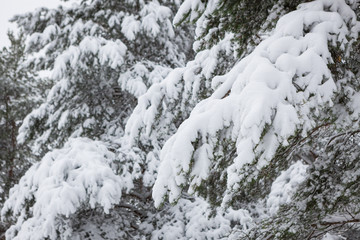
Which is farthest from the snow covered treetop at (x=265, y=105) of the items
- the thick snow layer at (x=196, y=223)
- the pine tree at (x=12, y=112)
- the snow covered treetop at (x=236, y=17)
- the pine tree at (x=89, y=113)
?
the pine tree at (x=12, y=112)

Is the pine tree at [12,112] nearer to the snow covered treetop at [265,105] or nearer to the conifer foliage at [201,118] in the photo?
the conifer foliage at [201,118]

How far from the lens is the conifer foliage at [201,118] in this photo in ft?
6.77

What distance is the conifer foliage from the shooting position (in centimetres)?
206

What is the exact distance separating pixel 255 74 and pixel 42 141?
709 cm

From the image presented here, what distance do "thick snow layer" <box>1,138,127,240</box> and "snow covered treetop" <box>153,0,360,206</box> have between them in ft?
10.3

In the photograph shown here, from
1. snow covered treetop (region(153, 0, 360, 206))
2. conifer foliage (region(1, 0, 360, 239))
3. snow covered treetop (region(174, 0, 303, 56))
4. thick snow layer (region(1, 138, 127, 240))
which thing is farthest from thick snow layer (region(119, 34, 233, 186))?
thick snow layer (region(1, 138, 127, 240))

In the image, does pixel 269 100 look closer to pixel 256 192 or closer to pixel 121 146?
pixel 256 192

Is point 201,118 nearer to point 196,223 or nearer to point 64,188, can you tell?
point 64,188

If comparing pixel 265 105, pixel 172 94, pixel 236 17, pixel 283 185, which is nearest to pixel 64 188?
pixel 172 94

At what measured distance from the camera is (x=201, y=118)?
2152 millimetres

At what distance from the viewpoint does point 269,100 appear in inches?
74.0

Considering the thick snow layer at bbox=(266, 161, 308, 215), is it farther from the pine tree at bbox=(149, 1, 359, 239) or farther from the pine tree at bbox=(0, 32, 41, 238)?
the pine tree at bbox=(0, 32, 41, 238)

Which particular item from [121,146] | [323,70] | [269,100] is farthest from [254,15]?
[121,146]

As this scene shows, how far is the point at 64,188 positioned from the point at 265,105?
4.02m
